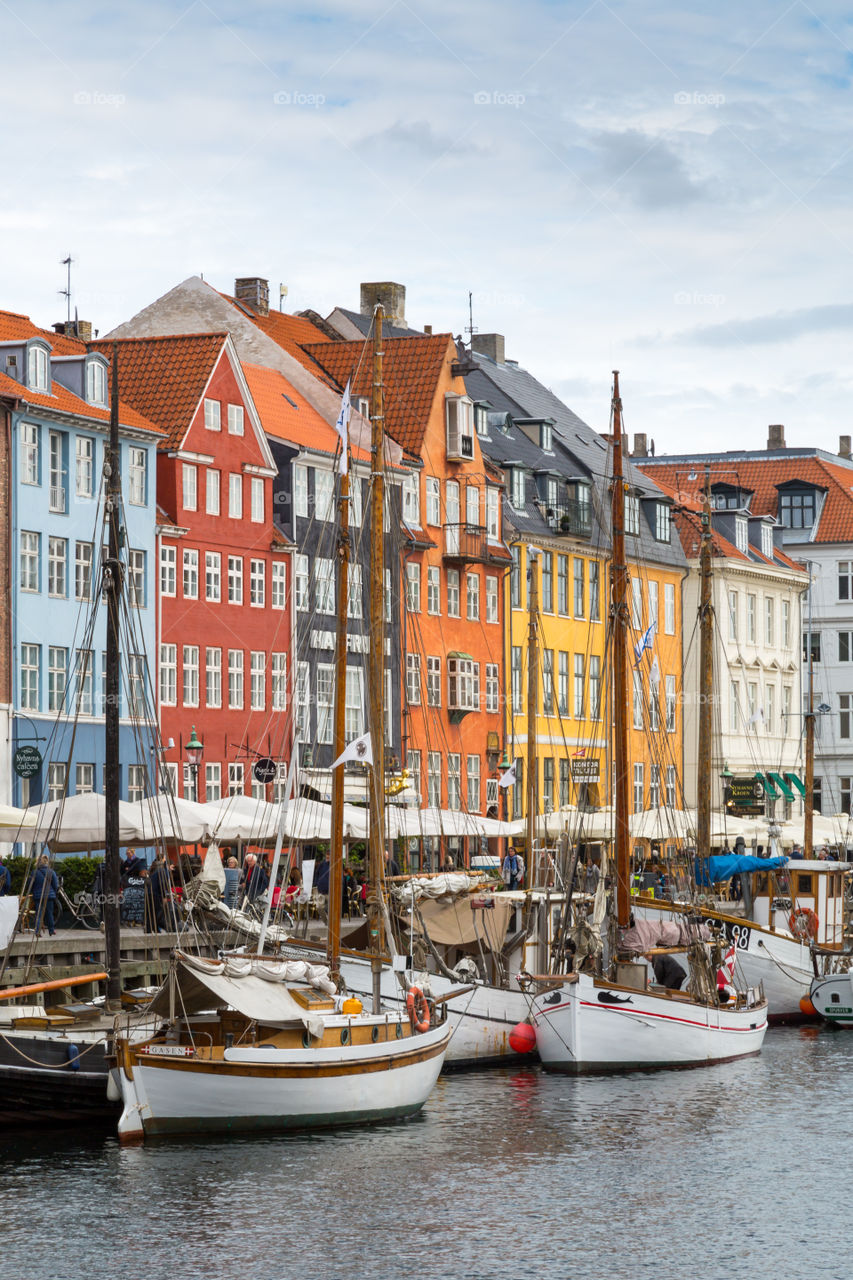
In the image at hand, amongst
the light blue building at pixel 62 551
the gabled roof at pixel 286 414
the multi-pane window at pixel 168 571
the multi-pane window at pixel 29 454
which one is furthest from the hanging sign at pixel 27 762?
the gabled roof at pixel 286 414

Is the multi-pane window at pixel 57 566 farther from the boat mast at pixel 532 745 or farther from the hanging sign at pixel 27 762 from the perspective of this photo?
the boat mast at pixel 532 745

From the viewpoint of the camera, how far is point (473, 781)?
81625 mm

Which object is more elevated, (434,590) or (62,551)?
(434,590)

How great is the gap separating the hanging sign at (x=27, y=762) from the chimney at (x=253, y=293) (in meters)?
33.5

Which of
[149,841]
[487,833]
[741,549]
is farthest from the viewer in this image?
[741,549]

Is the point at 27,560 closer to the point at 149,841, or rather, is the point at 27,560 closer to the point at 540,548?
the point at 149,841

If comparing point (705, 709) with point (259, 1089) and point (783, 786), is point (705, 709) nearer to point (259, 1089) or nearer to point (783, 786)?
point (259, 1089)

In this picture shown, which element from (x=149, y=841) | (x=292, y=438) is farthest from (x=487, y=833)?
(x=292, y=438)

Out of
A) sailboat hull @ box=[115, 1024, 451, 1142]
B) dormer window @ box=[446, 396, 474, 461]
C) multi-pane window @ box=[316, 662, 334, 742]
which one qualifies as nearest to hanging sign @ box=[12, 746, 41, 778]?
multi-pane window @ box=[316, 662, 334, 742]

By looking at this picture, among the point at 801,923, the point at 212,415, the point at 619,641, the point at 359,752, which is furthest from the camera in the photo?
the point at 212,415

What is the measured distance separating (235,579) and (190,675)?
4354mm

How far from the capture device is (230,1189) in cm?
2903

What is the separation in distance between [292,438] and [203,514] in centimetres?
578

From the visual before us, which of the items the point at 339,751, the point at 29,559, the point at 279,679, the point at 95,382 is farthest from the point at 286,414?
the point at 339,751
